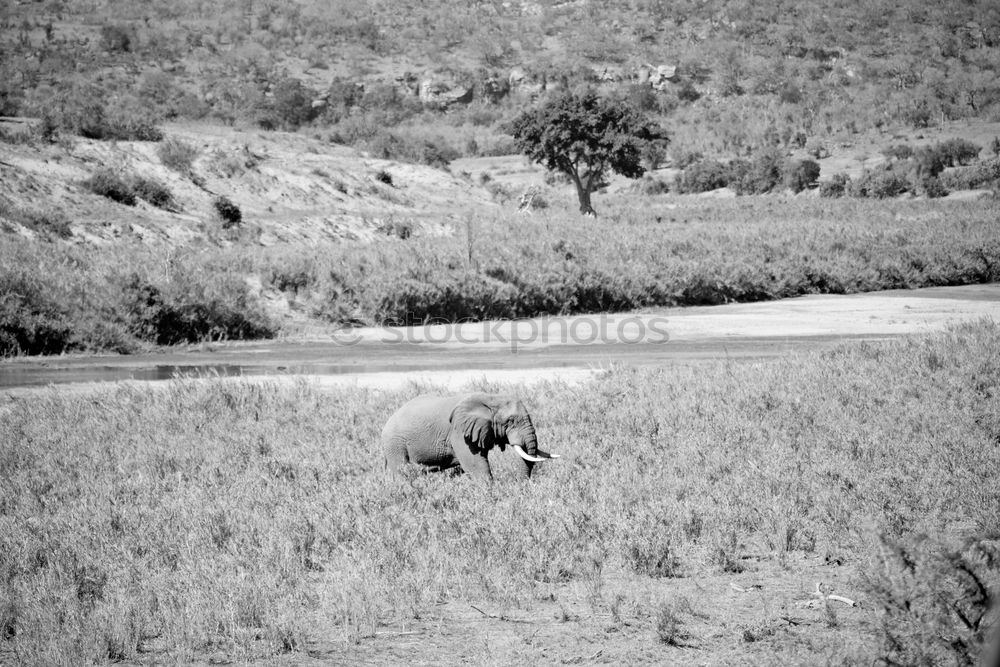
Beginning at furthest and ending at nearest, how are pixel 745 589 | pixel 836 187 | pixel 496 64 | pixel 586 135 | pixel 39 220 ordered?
pixel 496 64, pixel 836 187, pixel 586 135, pixel 39 220, pixel 745 589

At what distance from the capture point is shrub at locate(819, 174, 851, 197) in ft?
225

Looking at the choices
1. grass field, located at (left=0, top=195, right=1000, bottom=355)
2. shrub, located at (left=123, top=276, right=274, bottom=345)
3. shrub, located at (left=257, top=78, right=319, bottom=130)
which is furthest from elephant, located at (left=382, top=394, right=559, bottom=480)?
shrub, located at (left=257, top=78, right=319, bottom=130)

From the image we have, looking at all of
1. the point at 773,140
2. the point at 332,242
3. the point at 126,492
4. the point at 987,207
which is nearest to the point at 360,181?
the point at 332,242

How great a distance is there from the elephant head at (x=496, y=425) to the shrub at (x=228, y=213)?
27739 mm

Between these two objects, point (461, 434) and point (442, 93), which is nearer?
point (461, 434)

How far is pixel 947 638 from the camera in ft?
17.2

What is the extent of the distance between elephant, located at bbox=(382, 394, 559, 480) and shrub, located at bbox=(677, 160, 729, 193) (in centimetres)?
6855

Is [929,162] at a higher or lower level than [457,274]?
higher

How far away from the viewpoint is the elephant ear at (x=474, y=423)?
9633mm

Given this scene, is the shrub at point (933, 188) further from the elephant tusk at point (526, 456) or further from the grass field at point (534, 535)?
the elephant tusk at point (526, 456)

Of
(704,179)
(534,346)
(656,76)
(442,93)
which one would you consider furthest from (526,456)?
(656,76)

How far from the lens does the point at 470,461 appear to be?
31.9ft

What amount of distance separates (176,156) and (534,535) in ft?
118

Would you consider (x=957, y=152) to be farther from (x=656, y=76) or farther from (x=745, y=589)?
(x=745, y=589)
